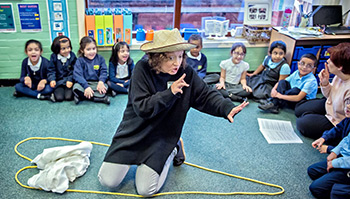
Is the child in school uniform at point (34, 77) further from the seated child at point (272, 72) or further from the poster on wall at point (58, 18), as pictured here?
the seated child at point (272, 72)

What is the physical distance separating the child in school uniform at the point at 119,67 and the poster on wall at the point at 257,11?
1.56m

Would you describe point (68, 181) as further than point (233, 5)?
No

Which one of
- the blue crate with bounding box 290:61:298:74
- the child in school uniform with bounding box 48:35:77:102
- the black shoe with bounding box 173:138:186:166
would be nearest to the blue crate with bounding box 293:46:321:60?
the blue crate with bounding box 290:61:298:74

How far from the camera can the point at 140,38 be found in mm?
3699

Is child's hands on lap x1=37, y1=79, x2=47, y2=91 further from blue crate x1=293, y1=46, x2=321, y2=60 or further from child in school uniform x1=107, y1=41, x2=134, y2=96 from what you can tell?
blue crate x1=293, y1=46, x2=321, y2=60

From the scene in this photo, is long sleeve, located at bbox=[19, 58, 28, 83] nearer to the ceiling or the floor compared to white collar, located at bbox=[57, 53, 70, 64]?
nearer to the floor

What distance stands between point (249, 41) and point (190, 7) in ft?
2.79

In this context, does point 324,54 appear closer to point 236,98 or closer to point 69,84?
point 236,98

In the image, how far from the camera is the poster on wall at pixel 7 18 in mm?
3186

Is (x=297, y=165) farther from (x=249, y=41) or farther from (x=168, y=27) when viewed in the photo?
(x=168, y=27)

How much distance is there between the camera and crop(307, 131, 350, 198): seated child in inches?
76.4

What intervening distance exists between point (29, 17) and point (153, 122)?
6.98 feet

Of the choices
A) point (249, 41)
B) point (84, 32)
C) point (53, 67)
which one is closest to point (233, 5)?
point (249, 41)

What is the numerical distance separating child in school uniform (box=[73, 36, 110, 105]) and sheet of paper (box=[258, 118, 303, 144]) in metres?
1.55
